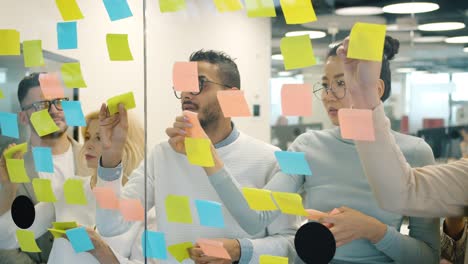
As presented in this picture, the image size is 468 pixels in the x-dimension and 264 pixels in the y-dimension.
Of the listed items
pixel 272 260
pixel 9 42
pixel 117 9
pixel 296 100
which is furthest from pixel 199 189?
pixel 9 42

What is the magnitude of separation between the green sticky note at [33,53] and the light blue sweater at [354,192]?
0.93m

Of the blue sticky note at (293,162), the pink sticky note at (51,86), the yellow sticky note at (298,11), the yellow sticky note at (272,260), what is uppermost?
the yellow sticky note at (298,11)

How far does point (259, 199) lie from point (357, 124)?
1.11 feet

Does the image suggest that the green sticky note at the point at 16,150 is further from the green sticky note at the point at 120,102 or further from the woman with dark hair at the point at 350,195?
the woman with dark hair at the point at 350,195

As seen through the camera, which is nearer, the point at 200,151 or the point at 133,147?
the point at 200,151

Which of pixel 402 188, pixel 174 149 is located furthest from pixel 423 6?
pixel 174 149

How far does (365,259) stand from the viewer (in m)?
1.38

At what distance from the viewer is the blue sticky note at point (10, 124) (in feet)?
6.20

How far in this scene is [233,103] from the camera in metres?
1.50

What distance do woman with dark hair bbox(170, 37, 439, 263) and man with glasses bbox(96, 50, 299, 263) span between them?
11 centimetres

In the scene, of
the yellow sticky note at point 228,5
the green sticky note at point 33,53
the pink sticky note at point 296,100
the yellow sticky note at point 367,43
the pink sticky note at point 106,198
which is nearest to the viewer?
the yellow sticky note at point 367,43

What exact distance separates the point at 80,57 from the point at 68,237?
590 mm

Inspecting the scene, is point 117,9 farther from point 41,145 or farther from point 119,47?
point 41,145

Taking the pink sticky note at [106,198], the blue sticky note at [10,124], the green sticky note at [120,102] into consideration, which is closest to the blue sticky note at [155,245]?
the pink sticky note at [106,198]
